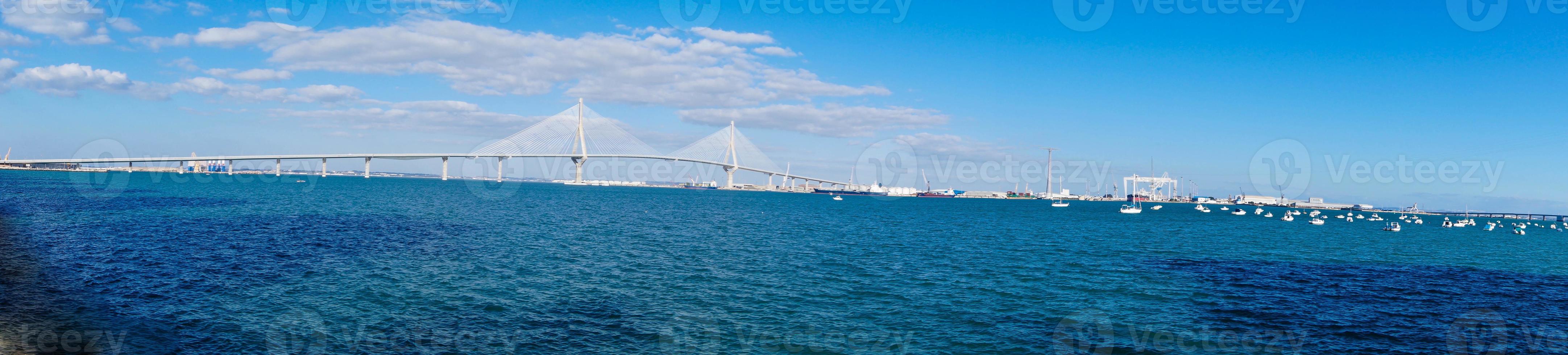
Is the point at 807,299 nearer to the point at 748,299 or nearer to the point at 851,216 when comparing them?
the point at 748,299

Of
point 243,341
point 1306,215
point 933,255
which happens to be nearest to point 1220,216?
point 1306,215

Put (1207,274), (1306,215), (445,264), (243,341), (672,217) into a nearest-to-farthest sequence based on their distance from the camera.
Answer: (243,341) < (445,264) < (1207,274) < (672,217) < (1306,215)

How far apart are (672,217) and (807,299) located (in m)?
48.6

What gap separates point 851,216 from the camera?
281ft

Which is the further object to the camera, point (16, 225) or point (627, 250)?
point (16, 225)

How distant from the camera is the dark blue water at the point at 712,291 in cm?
1838

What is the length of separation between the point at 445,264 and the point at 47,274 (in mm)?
12016

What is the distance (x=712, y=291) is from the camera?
A: 25.7 metres

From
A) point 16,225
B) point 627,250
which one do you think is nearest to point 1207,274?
point 627,250

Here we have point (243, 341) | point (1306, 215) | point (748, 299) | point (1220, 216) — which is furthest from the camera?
point (1306, 215)

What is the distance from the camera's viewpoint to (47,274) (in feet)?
79.7

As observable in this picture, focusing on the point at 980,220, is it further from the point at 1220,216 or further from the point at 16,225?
the point at 16,225

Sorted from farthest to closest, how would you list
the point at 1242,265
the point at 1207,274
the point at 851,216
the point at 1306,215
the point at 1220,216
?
the point at 1306,215
the point at 1220,216
the point at 851,216
the point at 1242,265
the point at 1207,274

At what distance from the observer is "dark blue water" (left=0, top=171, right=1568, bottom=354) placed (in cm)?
1838
